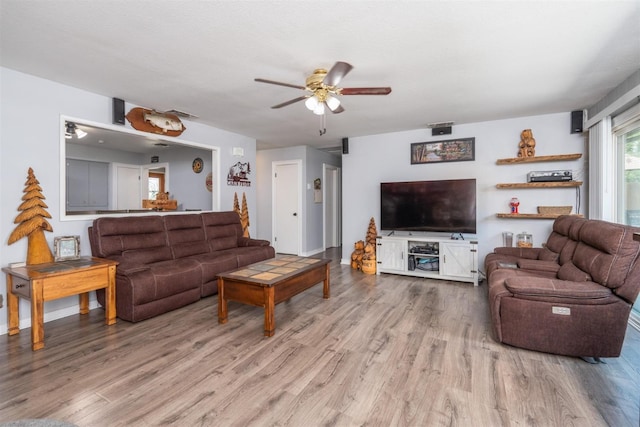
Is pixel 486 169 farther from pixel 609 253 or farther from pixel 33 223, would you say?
pixel 33 223

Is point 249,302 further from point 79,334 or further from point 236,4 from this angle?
point 236,4

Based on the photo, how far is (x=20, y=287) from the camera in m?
2.48

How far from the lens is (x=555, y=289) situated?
2.17 metres

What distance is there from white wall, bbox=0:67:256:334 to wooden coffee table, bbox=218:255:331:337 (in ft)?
5.43

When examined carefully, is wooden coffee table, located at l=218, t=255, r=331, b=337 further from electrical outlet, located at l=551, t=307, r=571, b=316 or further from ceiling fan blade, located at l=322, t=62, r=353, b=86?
electrical outlet, located at l=551, t=307, r=571, b=316

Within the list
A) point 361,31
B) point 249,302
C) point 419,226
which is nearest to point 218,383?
point 249,302

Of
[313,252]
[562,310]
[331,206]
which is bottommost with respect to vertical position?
[313,252]

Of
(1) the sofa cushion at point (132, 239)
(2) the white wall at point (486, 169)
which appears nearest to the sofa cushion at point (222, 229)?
(1) the sofa cushion at point (132, 239)

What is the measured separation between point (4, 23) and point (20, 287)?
1986mm

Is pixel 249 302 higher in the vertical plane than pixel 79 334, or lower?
higher

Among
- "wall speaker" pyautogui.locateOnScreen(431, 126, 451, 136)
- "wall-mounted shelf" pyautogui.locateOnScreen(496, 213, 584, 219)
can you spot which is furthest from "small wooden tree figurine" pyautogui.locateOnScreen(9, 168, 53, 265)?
"wall-mounted shelf" pyautogui.locateOnScreen(496, 213, 584, 219)

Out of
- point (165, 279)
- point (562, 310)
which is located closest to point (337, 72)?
point (562, 310)

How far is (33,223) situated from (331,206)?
208 inches

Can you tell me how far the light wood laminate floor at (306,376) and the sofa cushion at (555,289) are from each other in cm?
46
